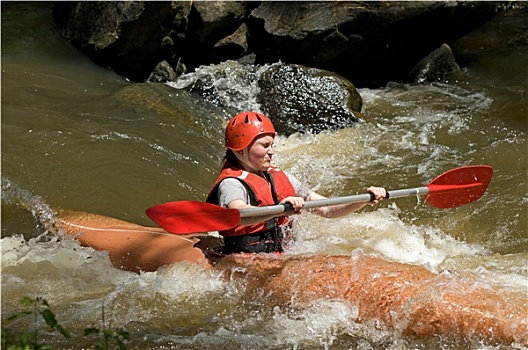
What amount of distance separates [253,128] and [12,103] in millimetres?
3443

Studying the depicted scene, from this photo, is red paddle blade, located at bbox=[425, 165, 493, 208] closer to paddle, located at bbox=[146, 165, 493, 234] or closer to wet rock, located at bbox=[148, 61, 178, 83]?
paddle, located at bbox=[146, 165, 493, 234]

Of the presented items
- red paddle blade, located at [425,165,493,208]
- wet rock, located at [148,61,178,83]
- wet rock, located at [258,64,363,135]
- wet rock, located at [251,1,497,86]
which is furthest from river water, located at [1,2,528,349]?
wet rock, located at [148,61,178,83]

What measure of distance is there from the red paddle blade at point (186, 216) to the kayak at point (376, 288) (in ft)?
0.84

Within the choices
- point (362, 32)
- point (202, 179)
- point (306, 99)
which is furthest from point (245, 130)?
point (362, 32)

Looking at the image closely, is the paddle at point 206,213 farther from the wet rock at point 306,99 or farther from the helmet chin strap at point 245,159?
the wet rock at point 306,99

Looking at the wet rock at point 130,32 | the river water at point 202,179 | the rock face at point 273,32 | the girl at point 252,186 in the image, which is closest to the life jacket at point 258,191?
the girl at point 252,186

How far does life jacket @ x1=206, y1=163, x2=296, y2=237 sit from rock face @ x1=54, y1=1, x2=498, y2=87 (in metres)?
4.40

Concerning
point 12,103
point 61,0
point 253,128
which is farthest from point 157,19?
point 253,128

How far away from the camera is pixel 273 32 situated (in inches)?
328

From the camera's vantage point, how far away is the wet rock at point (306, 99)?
7.04 m

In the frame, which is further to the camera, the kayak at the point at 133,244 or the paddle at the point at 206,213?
the kayak at the point at 133,244

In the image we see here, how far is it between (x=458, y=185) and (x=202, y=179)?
2.09 metres

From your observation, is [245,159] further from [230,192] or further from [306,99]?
[306,99]

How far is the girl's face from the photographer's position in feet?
13.1
